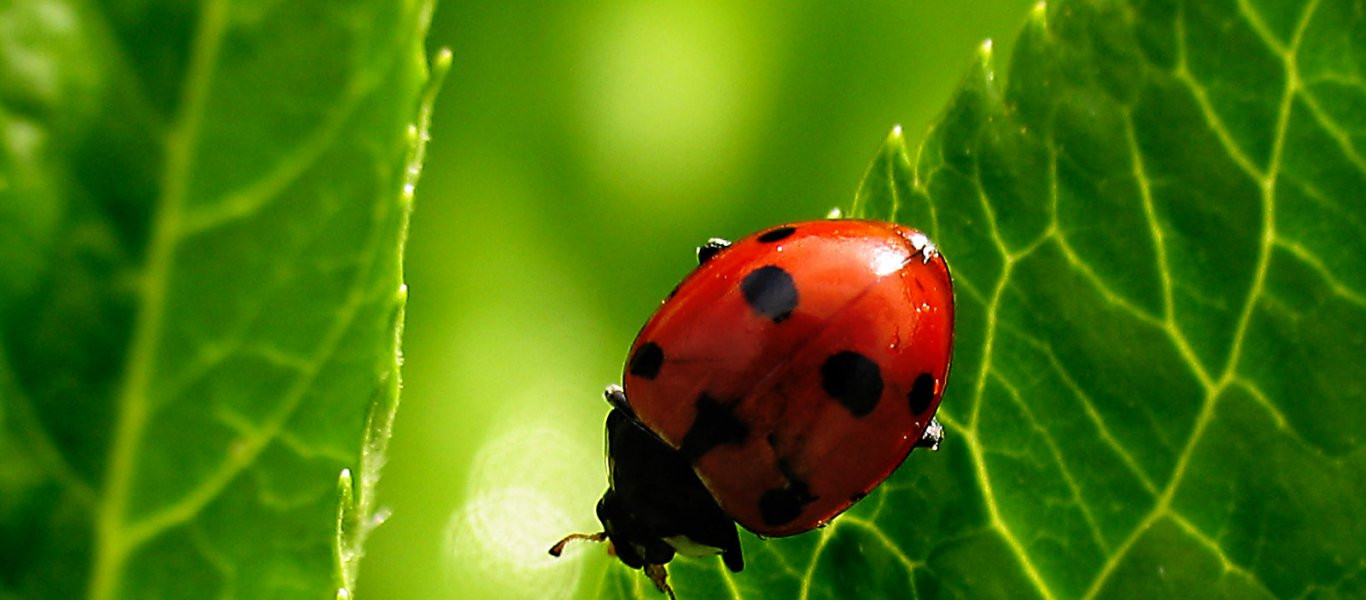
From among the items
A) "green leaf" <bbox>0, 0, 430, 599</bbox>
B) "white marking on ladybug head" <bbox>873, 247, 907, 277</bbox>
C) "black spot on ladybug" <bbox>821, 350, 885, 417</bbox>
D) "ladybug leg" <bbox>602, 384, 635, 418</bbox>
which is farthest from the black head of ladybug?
"green leaf" <bbox>0, 0, 430, 599</bbox>

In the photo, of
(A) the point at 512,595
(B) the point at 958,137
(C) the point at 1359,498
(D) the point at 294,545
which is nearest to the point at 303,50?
(D) the point at 294,545

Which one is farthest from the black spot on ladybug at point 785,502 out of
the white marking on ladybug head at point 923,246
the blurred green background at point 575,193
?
the blurred green background at point 575,193

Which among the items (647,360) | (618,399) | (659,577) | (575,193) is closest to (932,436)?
(659,577)

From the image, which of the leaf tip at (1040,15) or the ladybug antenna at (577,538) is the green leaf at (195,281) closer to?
the leaf tip at (1040,15)

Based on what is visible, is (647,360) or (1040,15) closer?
(1040,15)

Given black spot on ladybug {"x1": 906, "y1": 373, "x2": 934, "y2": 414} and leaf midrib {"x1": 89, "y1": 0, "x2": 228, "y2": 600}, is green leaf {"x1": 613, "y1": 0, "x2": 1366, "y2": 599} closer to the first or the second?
black spot on ladybug {"x1": 906, "y1": 373, "x2": 934, "y2": 414}

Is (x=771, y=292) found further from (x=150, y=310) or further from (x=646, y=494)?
(x=150, y=310)
